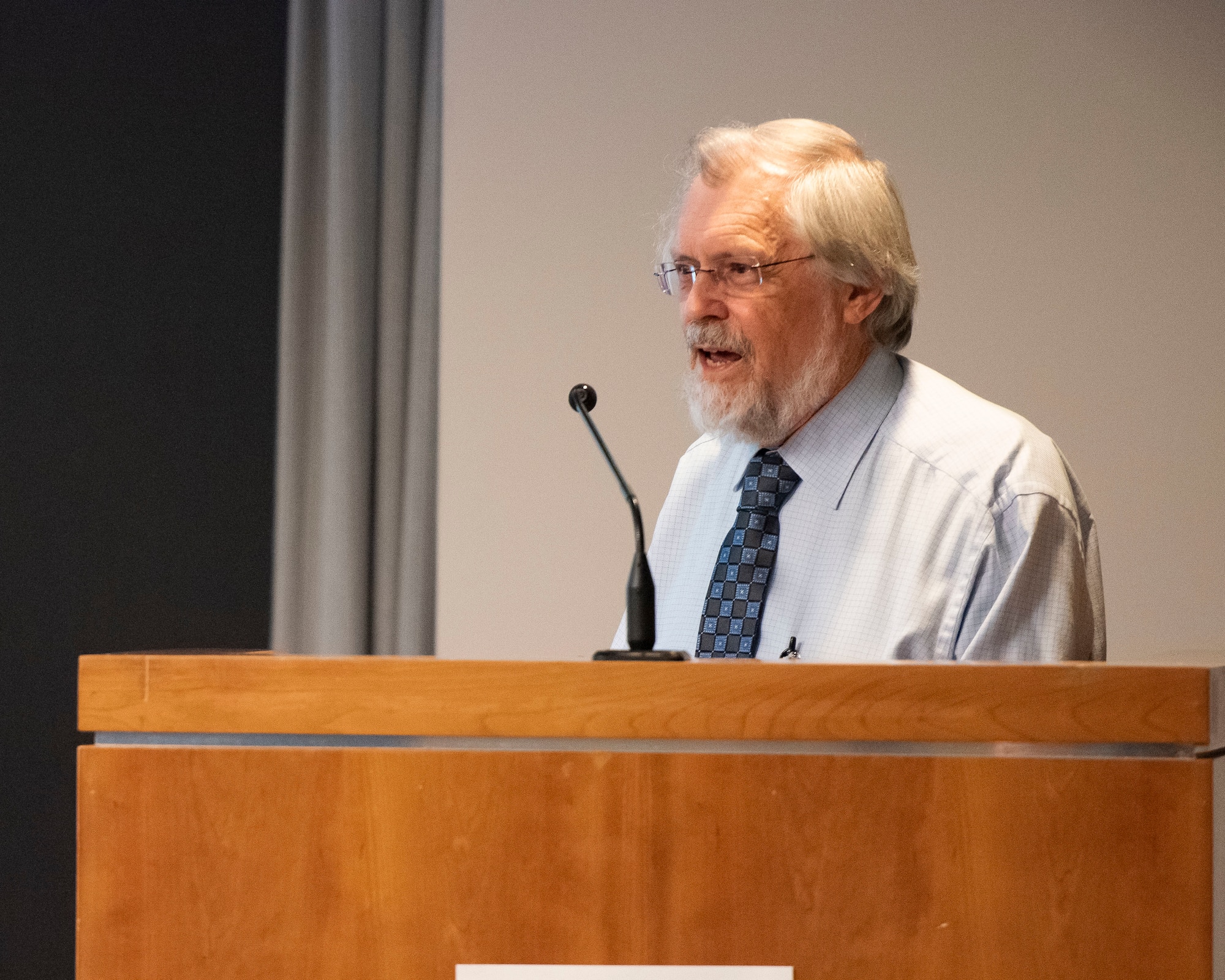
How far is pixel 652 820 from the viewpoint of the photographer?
34.4 inches

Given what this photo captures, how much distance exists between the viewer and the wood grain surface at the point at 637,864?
0.85 meters

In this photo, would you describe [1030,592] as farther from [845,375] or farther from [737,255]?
[737,255]

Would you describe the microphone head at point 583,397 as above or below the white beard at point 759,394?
below

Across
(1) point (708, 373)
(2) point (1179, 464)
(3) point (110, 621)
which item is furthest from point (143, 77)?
(2) point (1179, 464)

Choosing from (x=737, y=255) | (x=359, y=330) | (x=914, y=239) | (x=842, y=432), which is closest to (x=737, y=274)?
(x=737, y=255)

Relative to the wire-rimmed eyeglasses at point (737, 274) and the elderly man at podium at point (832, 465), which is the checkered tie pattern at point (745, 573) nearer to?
the elderly man at podium at point (832, 465)

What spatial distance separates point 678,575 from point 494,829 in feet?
3.67

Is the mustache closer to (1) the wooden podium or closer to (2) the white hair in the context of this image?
(2) the white hair

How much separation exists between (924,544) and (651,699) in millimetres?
909

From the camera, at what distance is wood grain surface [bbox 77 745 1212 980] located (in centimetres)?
85

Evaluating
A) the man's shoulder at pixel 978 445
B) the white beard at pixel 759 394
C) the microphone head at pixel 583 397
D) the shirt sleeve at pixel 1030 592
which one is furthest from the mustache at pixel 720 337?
the microphone head at pixel 583 397

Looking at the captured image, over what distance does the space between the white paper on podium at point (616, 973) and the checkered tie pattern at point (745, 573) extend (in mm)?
843

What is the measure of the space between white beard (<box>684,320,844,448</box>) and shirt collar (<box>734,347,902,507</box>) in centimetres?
2

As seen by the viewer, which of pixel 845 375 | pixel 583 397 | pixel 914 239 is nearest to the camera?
pixel 583 397
